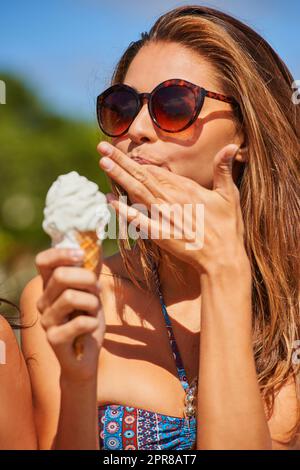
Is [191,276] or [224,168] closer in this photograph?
[224,168]

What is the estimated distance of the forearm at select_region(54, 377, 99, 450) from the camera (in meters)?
2.26

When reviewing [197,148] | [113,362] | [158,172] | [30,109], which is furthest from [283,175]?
[30,109]

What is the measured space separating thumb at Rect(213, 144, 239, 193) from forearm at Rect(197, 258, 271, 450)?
0.99 ft

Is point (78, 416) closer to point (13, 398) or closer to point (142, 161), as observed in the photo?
point (13, 398)

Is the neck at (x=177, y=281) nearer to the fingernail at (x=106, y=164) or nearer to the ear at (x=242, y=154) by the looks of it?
the ear at (x=242, y=154)

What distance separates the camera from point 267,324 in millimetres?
3211

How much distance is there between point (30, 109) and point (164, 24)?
42.7 metres

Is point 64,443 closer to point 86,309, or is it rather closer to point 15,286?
point 86,309

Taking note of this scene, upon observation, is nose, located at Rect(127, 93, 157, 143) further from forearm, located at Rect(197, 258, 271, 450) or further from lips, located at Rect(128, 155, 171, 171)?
forearm, located at Rect(197, 258, 271, 450)

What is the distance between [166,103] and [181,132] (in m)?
0.14

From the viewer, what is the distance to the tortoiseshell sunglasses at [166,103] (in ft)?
9.82

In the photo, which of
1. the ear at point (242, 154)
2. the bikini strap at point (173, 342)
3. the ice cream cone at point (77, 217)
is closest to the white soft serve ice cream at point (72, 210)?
the ice cream cone at point (77, 217)

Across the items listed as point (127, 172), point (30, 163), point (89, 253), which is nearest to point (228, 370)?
point (89, 253)

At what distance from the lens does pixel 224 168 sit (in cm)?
261
